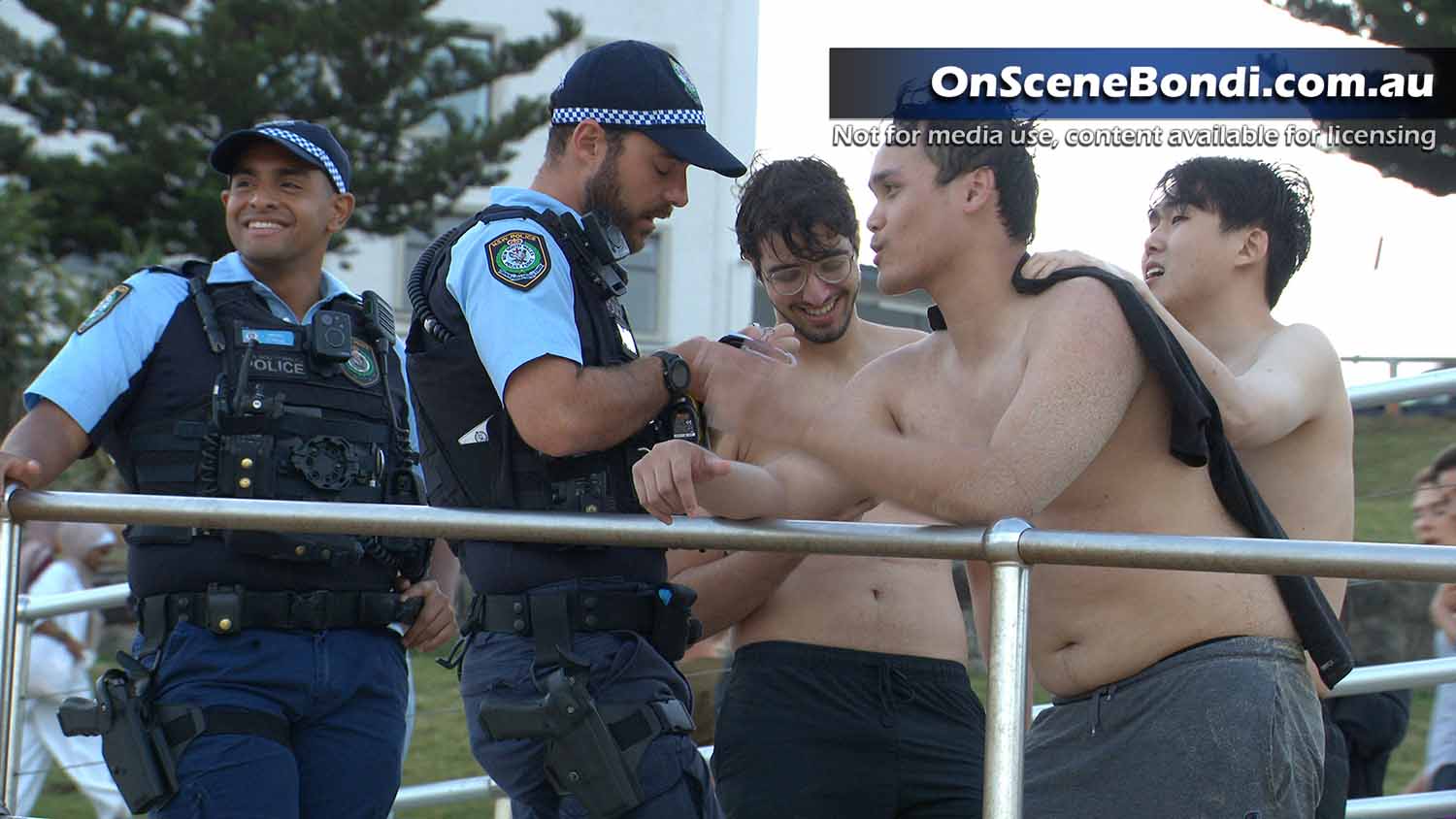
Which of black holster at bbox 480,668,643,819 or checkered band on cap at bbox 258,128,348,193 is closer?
black holster at bbox 480,668,643,819

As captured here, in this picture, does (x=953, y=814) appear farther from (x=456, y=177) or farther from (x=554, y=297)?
(x=456, y=177)

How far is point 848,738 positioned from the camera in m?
3.41

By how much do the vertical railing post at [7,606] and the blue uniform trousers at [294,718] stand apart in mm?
337

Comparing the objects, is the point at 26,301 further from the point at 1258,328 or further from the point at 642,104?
the point at 1258,328

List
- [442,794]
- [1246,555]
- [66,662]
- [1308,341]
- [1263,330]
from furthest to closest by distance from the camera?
1. [66,662]
2. [442,794]
3. [1263,330]
4. [1308,341]
5. [1246,555]

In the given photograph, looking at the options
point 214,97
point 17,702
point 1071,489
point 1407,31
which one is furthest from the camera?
point 214,97

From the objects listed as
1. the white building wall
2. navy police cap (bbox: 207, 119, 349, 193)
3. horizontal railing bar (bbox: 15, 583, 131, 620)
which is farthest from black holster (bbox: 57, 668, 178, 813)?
the white building wall

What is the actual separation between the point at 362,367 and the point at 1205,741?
1.85 meters

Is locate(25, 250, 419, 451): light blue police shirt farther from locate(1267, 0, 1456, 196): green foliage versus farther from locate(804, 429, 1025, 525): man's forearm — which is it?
locate(1267, 0, 1456, 196): green foliage

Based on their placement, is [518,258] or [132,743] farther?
[132,743]

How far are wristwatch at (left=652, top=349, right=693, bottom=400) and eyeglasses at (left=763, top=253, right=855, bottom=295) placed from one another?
88cm

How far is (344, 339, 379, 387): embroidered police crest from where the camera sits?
11.7 ft

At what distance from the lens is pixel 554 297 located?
9.39 ft

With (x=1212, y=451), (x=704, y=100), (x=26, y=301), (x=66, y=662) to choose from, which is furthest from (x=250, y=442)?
(x=704, y=100)
